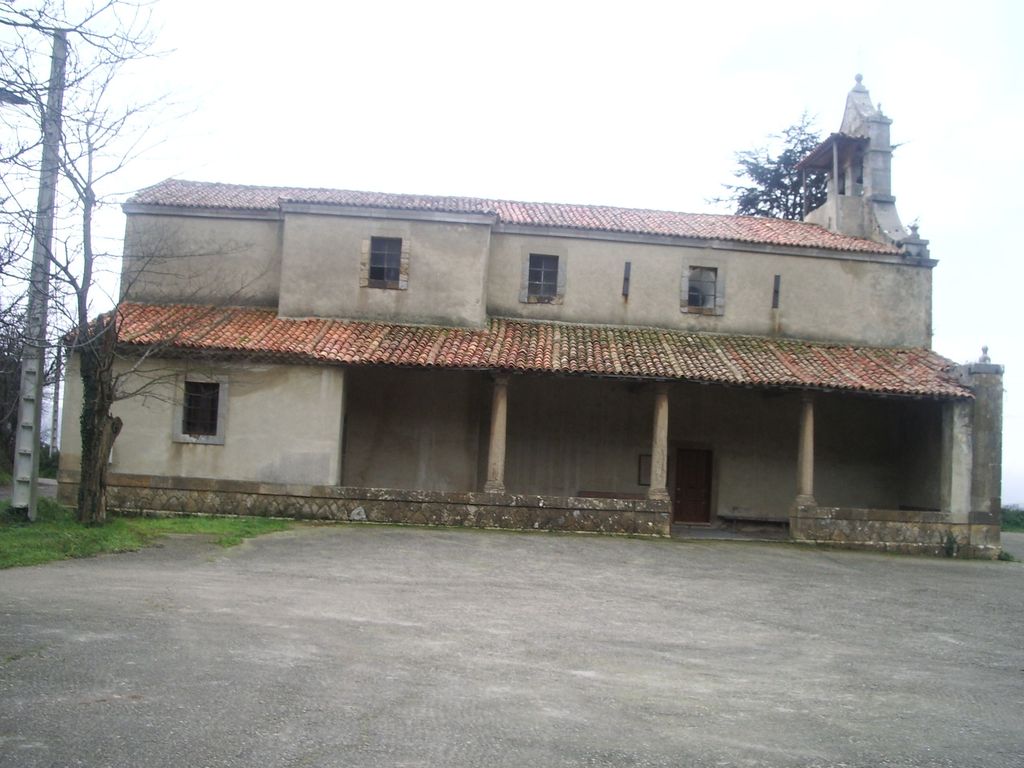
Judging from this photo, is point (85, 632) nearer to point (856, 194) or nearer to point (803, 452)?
point (803, 452)

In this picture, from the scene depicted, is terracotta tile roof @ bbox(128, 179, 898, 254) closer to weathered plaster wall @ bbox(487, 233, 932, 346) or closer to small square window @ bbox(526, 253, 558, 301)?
weathered plaster wall @ bbox(487, 233, 932, 346)

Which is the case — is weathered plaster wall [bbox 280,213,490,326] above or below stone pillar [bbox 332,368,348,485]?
above

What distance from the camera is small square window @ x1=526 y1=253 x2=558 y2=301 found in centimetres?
2302

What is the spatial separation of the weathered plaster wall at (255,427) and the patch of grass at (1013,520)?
25.9 metres

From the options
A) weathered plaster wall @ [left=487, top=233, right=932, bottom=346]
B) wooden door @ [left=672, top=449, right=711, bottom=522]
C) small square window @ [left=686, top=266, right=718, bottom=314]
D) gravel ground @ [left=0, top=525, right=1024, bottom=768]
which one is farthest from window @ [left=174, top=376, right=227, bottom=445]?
small square window @ [left=686, top=266, right=718, bottom=314]

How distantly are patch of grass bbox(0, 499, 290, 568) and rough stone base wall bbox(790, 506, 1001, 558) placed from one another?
10.8 metres

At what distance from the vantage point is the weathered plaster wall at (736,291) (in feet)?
75.2

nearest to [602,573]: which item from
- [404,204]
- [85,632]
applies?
[85,632]

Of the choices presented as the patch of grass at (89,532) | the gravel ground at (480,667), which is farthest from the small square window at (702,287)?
the patch of grass at (89,532)

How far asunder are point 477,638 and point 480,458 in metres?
13.6

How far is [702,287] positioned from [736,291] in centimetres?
82

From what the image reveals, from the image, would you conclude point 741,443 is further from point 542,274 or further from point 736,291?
point 542,274

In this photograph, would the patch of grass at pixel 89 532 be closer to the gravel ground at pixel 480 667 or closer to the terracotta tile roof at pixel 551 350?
the gravel ground at pixel 480 667

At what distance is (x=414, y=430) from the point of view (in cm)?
2231
